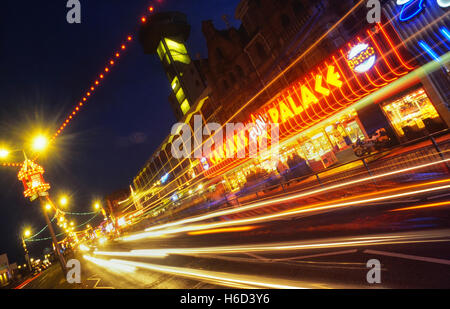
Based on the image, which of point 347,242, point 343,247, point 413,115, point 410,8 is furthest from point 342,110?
point 343,247

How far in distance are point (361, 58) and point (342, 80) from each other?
102cm

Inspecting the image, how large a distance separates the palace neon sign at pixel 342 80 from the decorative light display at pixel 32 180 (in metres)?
14.3

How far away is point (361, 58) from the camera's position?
849 cm

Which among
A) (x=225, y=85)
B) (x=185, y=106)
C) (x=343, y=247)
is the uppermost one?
(x=185, y=106)

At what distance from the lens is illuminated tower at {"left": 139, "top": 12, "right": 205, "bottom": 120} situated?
31.4m

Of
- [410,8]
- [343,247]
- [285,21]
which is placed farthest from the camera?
[285,21]

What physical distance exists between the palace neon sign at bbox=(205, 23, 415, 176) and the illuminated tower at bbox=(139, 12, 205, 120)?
20844 mm

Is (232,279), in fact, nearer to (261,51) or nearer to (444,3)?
(444,3)

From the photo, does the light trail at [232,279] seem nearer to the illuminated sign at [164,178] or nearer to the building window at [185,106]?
the illuminated sign at [164,178]

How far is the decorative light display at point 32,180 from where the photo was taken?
12.1 metres

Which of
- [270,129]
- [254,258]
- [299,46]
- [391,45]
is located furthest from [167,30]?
[254,258]

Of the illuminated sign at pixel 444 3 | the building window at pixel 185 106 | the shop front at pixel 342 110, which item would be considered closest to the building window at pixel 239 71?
the shop front at pixel 342 110

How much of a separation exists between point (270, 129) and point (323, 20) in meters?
7.69
